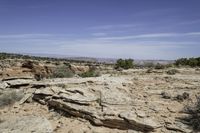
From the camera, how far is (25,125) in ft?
35.6

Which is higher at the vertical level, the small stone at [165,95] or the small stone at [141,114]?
the small stone at [165,95]

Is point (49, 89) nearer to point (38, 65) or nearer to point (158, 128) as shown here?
point (158, 128)

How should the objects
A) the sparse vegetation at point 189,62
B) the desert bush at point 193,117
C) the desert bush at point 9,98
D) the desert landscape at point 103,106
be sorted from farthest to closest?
the sparse vegetation at point 189,62
the desert bush at point 9,98
the desert landscape at point 103,106
the desert bush at point 193,117

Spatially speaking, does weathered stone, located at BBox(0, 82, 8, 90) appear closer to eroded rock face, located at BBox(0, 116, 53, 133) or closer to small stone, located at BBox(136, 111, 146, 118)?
eroded rock face, located at BBox(0, 116, 53, 133)

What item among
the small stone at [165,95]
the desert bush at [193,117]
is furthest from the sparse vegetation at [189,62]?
the desert bush at [193,117]

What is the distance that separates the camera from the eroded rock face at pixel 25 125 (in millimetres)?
10422

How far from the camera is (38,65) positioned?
37.1 meters

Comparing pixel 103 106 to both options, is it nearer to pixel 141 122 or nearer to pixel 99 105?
pixel 99 105

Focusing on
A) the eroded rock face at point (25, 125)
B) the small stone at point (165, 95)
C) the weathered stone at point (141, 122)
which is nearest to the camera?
the weathered stone at point (141, 122)

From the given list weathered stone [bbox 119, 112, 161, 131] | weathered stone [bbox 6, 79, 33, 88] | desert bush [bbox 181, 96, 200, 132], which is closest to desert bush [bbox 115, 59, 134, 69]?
weathered stone [bbox 6, 79, 33, 88]

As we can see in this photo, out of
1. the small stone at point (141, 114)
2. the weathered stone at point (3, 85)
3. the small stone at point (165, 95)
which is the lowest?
the small stone at point (141, 114)

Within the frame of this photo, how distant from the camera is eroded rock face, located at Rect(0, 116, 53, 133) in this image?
410 inches

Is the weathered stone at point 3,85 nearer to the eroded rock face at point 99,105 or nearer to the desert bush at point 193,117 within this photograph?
the eroded rock face at point 99,105

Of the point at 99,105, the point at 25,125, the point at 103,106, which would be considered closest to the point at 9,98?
the point at 25,125
